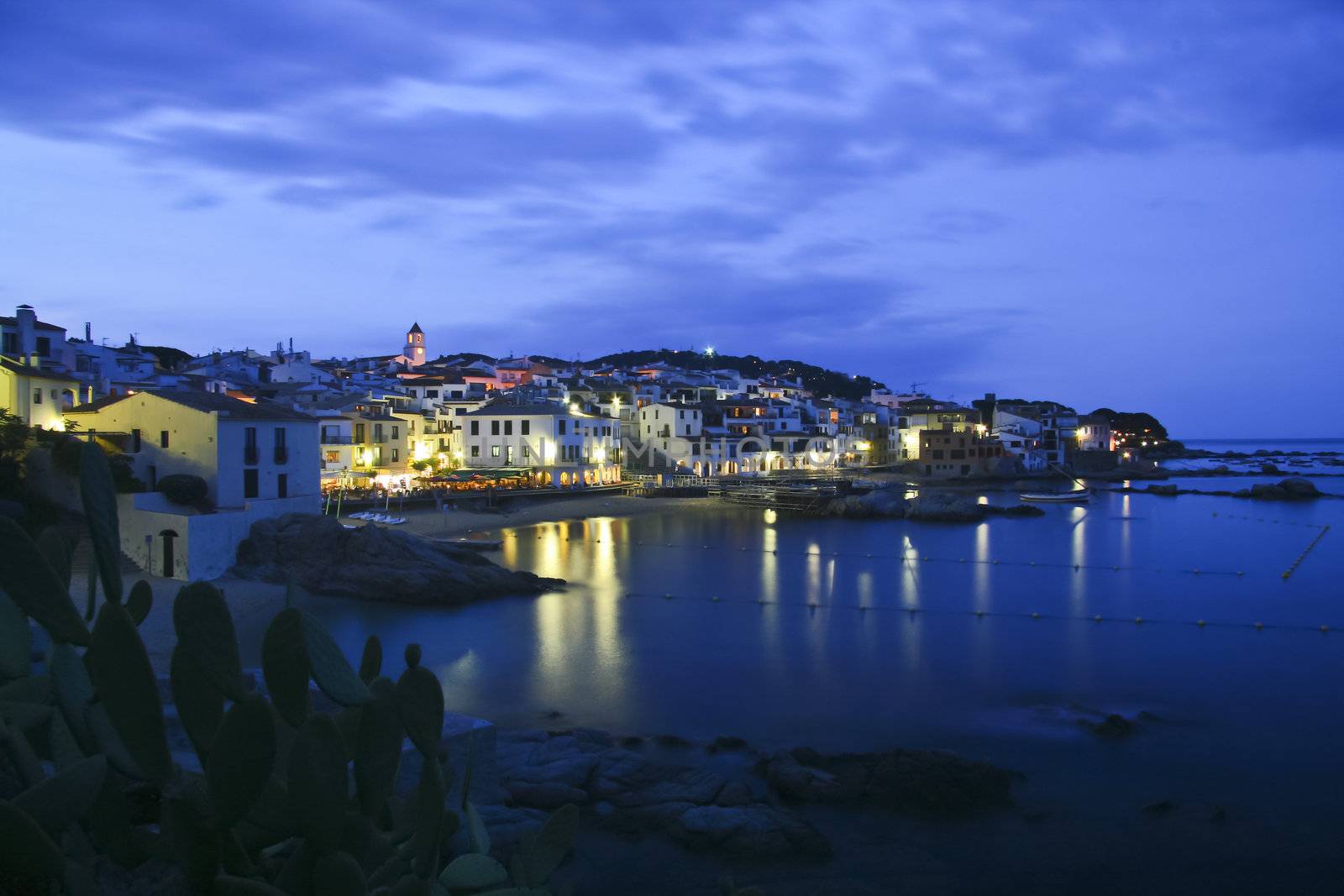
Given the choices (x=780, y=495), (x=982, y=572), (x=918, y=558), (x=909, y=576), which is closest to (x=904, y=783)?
(x=909, y=576)

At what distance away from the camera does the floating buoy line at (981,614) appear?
25.6 meters

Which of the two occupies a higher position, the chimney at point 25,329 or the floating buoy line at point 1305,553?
the chimney at point 25,329

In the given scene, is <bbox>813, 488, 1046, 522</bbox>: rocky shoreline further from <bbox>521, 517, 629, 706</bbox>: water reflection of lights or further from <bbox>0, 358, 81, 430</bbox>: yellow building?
<bbox>0, 358, 81, 430</bbox>: yellow building

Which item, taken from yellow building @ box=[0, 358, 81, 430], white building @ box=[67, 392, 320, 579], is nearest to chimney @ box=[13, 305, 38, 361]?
yellow building @ box=[0, 358, 81, 430]

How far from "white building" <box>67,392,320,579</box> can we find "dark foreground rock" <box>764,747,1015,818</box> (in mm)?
17395

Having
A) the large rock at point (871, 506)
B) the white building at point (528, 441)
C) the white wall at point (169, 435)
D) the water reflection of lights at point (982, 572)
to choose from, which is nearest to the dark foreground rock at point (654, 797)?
the white wall at point (169, 435)

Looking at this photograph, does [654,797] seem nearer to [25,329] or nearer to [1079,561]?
[1079,561]

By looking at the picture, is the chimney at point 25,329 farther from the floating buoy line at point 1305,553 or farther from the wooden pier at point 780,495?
the floating buoy line at point 1305,553

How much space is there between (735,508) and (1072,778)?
42192mm

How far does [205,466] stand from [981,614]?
2280 centimetres

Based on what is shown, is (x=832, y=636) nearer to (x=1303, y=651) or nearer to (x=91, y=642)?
(x=1303, y=651)

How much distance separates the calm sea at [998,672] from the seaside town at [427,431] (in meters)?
5.26

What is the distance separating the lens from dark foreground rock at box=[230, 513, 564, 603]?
25.6 metres

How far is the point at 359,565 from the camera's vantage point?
26688mm
